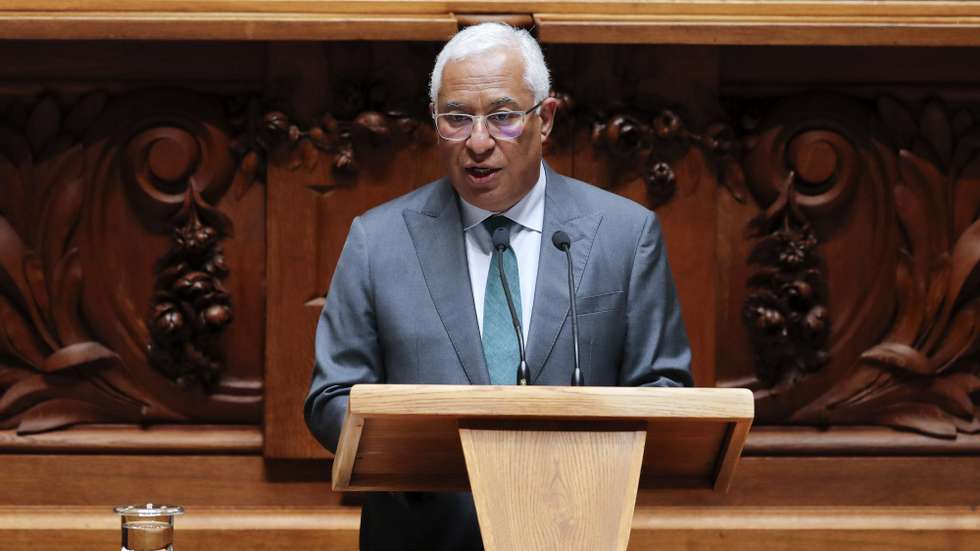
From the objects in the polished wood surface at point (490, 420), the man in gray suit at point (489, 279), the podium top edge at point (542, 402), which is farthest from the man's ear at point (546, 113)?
the podium top edge at point (542, 402)

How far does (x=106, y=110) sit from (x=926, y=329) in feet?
7.20

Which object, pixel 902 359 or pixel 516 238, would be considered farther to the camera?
pixel 902 359

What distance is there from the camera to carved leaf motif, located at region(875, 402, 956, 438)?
13.0ft

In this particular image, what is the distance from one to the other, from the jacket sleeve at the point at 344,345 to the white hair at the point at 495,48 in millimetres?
342

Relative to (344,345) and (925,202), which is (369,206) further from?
(925,202)

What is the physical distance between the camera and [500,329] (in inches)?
107

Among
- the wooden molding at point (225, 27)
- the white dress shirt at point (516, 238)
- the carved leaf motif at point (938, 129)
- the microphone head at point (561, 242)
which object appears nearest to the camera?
the microphone head at point (561, 242)

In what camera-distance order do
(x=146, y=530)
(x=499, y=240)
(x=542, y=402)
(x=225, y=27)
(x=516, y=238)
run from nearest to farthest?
(x=542, y=402)
(x=146, y=530)
(x=499, y=240)
(x=516, y=238)
(x=225, y=27)

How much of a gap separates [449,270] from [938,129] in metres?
1.75

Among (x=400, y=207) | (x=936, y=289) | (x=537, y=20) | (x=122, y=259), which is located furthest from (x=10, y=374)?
(x=936, y=289)

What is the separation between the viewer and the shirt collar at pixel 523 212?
9.31ft

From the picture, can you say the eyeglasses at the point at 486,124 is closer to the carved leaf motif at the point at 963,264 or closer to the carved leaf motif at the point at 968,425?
the carved leaf motif at the point at 963,264

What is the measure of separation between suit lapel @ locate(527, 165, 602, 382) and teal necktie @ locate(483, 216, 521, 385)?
0.05m

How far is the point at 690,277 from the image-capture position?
3.88 m
